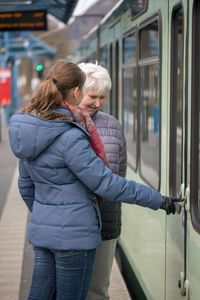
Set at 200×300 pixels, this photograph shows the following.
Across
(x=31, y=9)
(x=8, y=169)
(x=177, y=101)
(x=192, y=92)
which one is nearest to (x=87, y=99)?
(x=177, y=101)

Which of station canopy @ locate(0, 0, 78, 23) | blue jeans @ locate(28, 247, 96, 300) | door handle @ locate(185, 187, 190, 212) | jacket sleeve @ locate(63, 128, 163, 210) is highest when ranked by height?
station canopy @ locate(0, 0, 78, 23)

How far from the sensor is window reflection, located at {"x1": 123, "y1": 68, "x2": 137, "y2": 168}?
4.89m

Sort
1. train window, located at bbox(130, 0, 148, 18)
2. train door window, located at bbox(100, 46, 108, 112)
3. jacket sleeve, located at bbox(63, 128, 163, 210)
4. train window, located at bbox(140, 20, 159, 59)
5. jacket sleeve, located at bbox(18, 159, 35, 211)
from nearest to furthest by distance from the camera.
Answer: jacket sleeve, located at bbox(63, 128, 163, 210) < jacket sleeve, located at bbox(18, 159, 35, 211) < train window, located at bbox(140, 20, 159, 59) < train window, located at bbox(130, 0, 148, 18) < train door window, located at bbox(100, 46, 108, 112)

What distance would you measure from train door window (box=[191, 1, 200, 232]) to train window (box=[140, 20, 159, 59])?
3.11 feet

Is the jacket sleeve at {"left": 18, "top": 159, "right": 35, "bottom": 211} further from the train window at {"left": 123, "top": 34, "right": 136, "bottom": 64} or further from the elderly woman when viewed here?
the train window at {"left": 123, "top": 34, "right": 136, "bottom": 64}

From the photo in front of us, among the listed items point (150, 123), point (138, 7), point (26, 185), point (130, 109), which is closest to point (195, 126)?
point (26, 185)

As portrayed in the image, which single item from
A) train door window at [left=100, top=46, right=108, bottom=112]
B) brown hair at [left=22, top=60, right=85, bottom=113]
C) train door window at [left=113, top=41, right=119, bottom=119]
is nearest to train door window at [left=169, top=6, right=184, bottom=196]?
brown hair at [left=22, top=60, right=85, bottom=113]

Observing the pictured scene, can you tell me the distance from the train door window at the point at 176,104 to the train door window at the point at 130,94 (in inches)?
54.2

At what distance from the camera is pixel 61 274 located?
2803mm

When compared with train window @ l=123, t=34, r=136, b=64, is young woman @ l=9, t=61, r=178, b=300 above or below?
below

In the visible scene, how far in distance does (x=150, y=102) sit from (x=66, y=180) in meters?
1.57

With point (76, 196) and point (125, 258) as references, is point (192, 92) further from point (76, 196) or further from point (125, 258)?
point (125, 258)

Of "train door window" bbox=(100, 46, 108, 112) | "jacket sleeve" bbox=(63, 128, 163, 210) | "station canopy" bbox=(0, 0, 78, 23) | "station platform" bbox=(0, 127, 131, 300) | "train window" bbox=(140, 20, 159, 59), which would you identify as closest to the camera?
"jacket sleeve" bbox=(63, 128, 163, 210)

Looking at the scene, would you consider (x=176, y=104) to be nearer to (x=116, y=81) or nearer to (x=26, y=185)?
(x=26, y=185)
